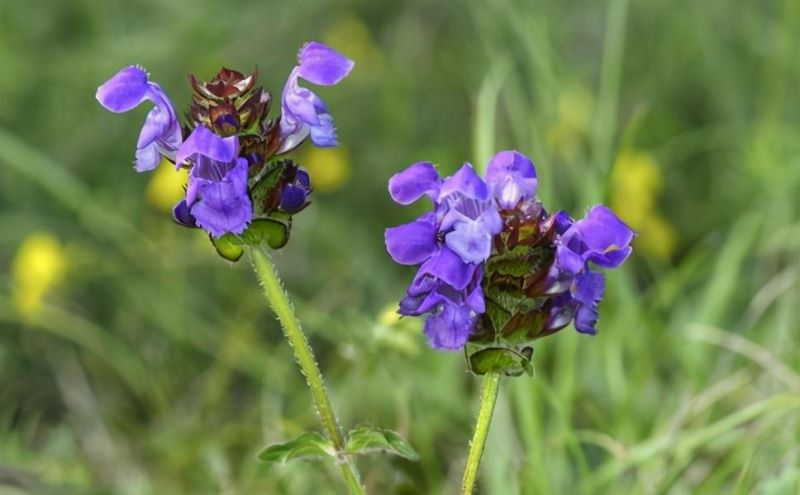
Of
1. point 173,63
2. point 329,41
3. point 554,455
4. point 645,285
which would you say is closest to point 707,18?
point 645,285

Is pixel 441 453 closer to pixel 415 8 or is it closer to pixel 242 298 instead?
pixel 242 298

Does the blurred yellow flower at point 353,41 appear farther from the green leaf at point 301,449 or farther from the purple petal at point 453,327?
the purple petal at point 453,327

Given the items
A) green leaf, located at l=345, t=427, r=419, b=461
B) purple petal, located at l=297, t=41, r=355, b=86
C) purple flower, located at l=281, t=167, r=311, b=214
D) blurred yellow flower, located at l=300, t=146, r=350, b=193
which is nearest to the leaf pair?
green leaf, located at l=345, t=427, r=419, b=461

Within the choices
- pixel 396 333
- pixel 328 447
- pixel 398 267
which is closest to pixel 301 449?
pixel 328 447

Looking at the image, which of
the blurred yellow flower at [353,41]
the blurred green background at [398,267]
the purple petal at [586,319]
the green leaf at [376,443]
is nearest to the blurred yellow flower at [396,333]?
the blurred green background at [398,267]

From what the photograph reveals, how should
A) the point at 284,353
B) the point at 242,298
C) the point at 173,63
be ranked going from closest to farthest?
the point at 284,353, the point at 242,298, the point at 173,63

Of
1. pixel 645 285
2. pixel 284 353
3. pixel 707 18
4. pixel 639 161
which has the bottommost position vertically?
pixel 284 353
